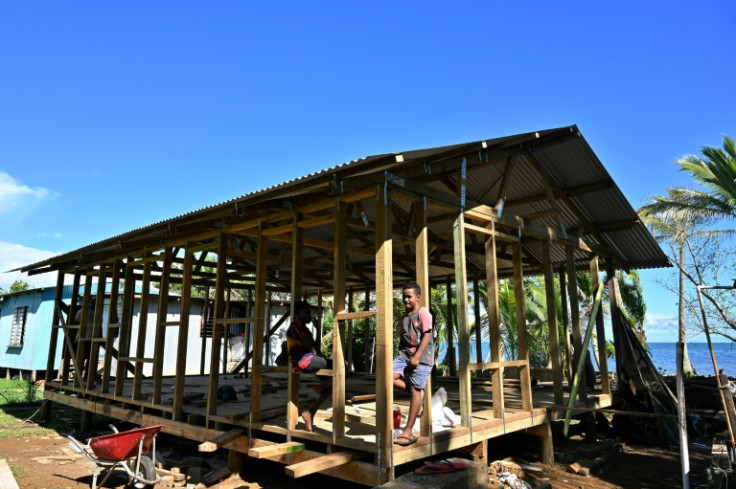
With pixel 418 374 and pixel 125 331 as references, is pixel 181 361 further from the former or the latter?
pixel 418 374

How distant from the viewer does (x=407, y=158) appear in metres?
4.68

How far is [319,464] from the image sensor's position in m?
4.42

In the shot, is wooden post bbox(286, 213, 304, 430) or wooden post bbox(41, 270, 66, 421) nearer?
wooden post bbox(286, 213, 304, 430)

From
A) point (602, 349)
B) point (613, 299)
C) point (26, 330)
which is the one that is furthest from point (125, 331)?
point (26, 330)

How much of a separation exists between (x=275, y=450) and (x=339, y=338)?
1280 mm

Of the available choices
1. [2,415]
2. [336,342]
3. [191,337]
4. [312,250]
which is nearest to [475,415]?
[336,342]

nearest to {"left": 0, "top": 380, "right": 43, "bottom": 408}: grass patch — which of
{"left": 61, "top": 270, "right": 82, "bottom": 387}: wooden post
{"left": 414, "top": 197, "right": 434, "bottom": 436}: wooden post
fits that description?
{"left": 61, "top": 270, "right": 82, "bottom": 387}: wooden post

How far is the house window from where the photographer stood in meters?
19.7

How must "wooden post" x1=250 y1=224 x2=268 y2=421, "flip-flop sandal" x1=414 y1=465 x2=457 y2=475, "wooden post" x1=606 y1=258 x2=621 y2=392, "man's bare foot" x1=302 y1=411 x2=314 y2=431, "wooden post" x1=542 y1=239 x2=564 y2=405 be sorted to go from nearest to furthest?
"flip-flop sandal" x1=414 y1=465 x2=457 y2=475, "man's bare foot" x1=302 y1=411 x2=314 y2=431, "wooden post" x1=250 y1=224 x2=268 y2=421, "wooden post" x1=542 y1=239 x2=564 y2=405, "wooden post" x1=606 y1=258 x2=621 y2=392

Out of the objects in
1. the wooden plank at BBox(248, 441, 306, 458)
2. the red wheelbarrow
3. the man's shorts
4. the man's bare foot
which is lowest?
the red wheelbarrow

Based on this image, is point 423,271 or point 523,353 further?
point 523,353

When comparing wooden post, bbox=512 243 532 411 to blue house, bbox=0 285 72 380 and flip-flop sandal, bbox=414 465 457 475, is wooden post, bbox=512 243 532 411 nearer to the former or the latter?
flip-flop sandal, bbox=414 465 457 475

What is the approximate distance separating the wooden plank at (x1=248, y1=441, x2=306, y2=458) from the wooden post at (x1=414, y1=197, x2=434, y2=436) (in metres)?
1.29

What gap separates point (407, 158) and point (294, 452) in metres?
3.30
